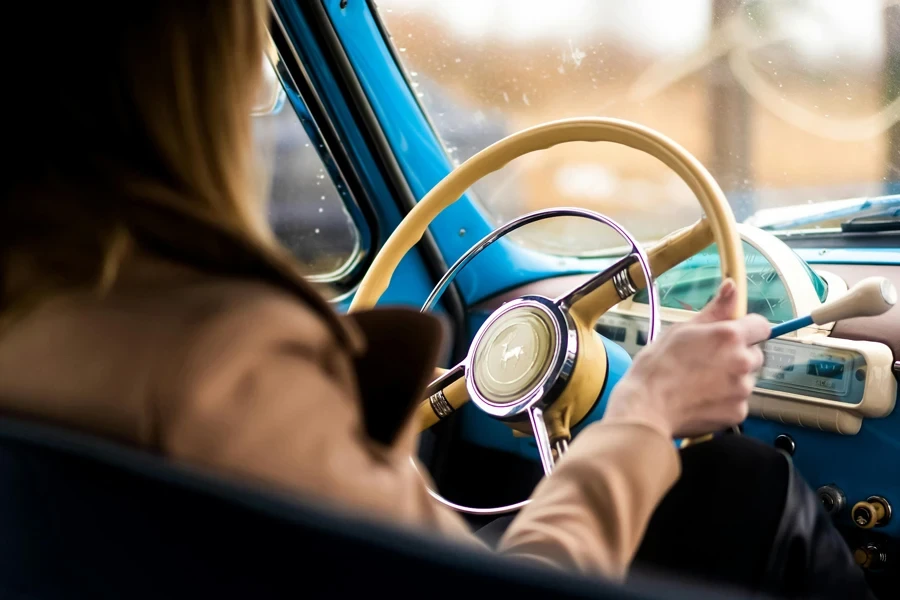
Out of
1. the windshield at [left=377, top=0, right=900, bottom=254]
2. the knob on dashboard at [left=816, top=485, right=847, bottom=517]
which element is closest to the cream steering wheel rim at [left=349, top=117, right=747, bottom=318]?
the knob on dashboard at [left=816, top=485, right=847, bottom=517]

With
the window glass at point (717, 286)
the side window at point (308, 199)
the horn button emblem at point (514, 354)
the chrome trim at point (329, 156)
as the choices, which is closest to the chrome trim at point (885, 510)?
the window glass at point (717, 286)

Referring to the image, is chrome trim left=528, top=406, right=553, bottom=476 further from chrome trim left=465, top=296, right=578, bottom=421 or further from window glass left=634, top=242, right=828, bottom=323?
window glass left=634, top=242, right=828, bottom=323

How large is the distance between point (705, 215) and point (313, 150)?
1.23 metres

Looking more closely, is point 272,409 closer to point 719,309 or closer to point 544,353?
point 719,309

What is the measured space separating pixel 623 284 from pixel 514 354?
0.62 feet

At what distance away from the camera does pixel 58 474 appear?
54 cm

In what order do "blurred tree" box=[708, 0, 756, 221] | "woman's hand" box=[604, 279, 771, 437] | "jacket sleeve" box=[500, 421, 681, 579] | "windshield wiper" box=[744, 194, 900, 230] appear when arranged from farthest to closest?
"blurred tree" box=[708, 0, 756, 221] < "windshield wiper" box=[744, 194, 900, 230] < "woman's hand" box=[604, 279, 771, 437] < "jacket sleeve" box=[500, 421, 681, 579]

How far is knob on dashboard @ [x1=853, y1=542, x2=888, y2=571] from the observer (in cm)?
130

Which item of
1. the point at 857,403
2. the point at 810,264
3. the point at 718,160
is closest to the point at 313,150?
the point at 718,160

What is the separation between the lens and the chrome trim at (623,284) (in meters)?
1.21

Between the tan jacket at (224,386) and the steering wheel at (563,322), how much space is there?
524 mm

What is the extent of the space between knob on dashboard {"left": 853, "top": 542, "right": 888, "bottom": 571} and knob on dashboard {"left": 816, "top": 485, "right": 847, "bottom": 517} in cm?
7

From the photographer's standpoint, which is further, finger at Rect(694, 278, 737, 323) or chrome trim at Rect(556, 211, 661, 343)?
chrome trim at Rect(556, 211, 661, 343)

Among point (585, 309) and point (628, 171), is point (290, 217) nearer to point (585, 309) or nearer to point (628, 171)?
point (628, 171)
